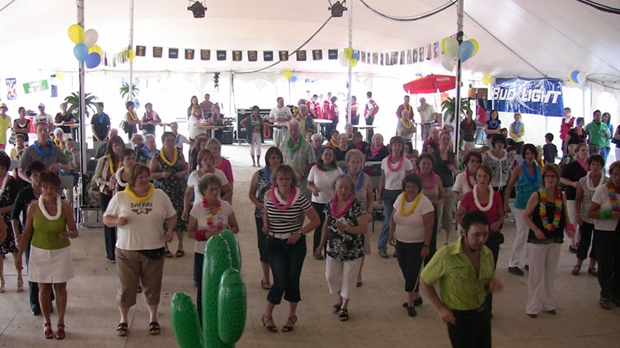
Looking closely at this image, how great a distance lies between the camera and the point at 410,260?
539cm

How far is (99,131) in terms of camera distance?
489 inches

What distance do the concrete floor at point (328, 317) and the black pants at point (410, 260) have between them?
329 mm

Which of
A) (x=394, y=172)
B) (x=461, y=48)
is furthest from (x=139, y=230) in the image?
(x=461, y=48)

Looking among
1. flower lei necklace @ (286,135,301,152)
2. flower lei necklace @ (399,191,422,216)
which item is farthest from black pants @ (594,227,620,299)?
flower lei necklace @ (286,135,301,152)

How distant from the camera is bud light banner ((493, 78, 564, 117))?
18.2 m

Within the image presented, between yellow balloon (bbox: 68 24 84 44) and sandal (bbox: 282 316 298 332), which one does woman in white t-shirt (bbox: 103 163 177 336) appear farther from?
yellow balloon (bbox: 68 24 84 44)

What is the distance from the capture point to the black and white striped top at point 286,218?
16.0 ft

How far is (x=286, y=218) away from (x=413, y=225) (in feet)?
4.00

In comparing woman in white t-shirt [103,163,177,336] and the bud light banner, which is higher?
the bud light banner

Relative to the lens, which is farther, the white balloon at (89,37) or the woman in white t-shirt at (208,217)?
the white balloon at (89,37)

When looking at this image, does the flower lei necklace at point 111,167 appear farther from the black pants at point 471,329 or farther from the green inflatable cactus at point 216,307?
the black pants at point 471,329

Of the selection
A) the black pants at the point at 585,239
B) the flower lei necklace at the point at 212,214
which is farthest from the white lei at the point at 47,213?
the black pants at the point at 585,239

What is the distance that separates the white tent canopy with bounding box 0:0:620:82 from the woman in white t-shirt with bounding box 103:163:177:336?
390 inches

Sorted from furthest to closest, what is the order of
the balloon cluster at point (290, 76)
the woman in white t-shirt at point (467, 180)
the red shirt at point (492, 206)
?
the balloon cluster at point (290, 76) < the woman in white t-shirt at point (467, 180) < the red shirt at point (492, 206)
